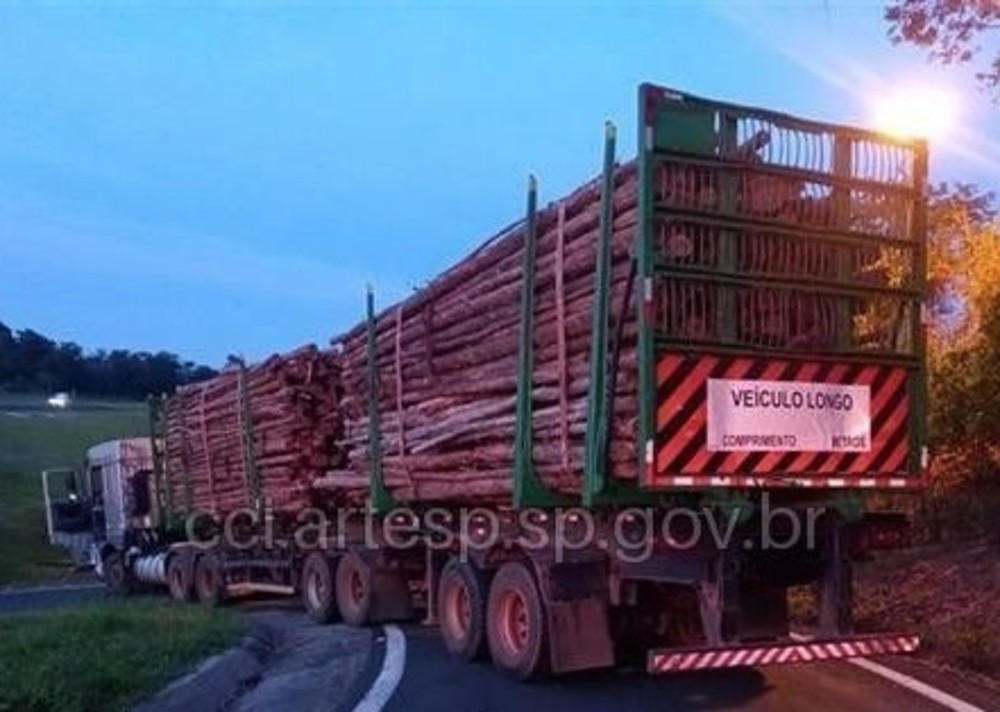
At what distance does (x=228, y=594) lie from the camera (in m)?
21.3

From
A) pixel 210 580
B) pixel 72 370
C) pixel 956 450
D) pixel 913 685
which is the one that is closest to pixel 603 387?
pixel 913 685

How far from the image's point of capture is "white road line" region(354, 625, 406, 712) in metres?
9.95

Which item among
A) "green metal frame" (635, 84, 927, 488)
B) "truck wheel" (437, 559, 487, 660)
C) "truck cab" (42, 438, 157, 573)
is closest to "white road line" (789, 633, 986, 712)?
"green metal frame" (635, 84, 927, 488)

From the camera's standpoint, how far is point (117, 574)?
2711 cm

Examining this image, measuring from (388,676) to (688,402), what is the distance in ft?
11.6

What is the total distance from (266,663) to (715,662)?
546cm

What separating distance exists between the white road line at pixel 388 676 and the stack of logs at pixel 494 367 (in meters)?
1.42

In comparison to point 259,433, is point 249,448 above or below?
below

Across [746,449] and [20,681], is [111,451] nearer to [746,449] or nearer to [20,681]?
[20,681]

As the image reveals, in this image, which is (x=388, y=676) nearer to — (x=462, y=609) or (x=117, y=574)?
(x=462, y=609)

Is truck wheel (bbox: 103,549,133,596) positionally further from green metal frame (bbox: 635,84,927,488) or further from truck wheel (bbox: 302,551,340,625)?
green metal frame (bbox: 635,84,927,488)

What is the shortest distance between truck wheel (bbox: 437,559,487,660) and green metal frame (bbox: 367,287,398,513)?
1.77 meters

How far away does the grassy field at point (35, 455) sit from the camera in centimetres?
3956

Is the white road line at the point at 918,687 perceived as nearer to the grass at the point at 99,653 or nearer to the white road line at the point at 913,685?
the white road line at the point at 913,685
